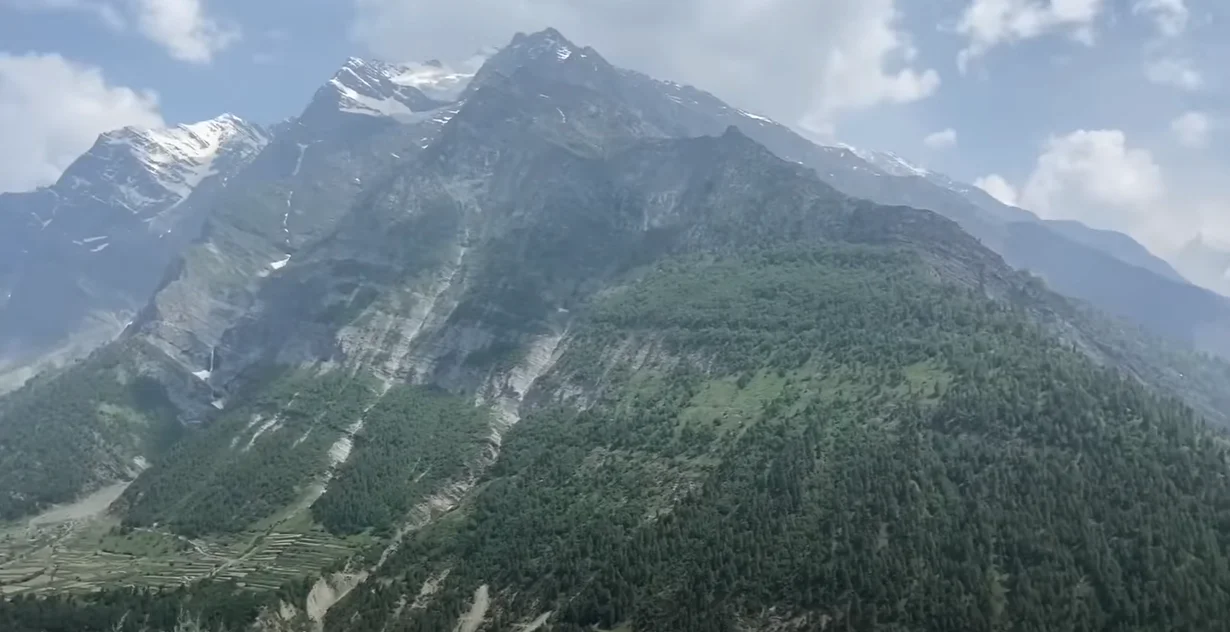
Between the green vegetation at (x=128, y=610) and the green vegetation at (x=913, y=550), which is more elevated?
the green vegetation at (x=913, y=550)

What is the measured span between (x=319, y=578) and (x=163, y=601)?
28.5m

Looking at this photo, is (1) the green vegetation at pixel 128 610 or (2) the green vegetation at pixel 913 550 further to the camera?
(1) the green vegetation at pixel 128 610

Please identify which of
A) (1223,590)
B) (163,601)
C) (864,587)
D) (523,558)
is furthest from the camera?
(523,558)

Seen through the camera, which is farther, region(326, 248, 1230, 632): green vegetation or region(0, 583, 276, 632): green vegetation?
region(0, 583, 276, 632): green vegetation

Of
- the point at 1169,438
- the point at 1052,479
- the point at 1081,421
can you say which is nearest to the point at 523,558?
the point at 1052,479

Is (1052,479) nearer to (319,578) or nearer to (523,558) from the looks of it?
(523,558)

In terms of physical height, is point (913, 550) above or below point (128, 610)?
above

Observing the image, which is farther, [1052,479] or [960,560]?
[1052,479]

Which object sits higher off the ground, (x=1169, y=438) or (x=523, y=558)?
(x=1169, y=438)

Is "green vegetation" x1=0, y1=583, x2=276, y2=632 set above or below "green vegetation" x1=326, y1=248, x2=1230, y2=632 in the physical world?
below

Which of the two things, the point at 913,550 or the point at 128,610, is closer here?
the point at 913,550

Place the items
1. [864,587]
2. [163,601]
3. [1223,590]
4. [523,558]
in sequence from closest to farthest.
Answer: [1223,590], [864,587], [163,601], [523,558]

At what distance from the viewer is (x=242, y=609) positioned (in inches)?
6939

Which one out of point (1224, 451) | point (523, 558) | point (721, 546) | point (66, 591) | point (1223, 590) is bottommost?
point (66, 591)
